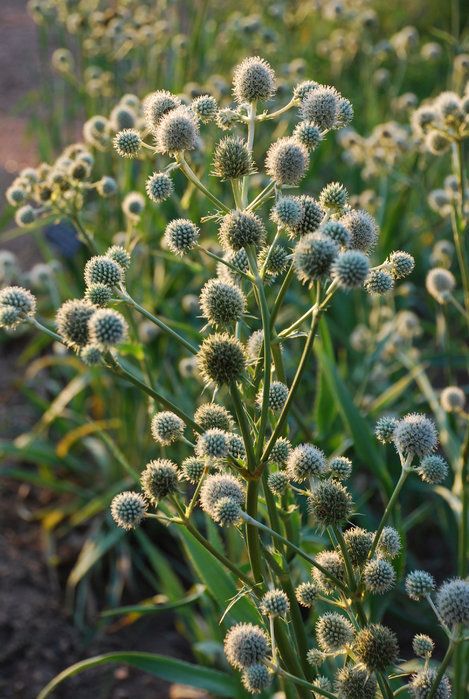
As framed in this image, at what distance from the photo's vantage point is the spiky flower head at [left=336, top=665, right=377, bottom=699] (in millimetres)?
1556

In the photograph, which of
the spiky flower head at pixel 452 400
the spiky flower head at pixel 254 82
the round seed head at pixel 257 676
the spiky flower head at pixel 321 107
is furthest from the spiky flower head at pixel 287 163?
the spiky flower head at pixel 452 400

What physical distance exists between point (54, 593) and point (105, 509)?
1.63 ft

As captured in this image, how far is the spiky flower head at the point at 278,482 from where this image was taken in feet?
5.65

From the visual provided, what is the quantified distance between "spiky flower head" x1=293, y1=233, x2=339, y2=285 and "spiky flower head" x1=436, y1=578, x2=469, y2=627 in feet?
2.04

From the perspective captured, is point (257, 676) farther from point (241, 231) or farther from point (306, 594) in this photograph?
point (241, 231)

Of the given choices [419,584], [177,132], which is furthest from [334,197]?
[419,584]

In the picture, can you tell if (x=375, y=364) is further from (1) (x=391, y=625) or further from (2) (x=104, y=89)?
(2) (x=104, y=89)

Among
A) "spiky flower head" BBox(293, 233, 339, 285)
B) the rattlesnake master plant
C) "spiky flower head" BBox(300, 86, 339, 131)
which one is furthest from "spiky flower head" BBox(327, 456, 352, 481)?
"spiky flower head" BBox(300, 86, 339, 131)

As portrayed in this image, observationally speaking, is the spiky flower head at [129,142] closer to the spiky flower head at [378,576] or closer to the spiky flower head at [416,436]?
the spiky flower head at [416,436]

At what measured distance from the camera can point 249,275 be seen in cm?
156

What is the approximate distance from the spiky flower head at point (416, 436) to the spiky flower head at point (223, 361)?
15.0 inches

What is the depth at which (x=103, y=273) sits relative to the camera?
1683 mm

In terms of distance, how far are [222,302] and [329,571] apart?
1.96ft

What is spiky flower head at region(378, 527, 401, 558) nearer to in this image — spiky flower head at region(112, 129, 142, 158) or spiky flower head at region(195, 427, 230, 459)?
spiky flower head at region(195, 427, 230, 459)
